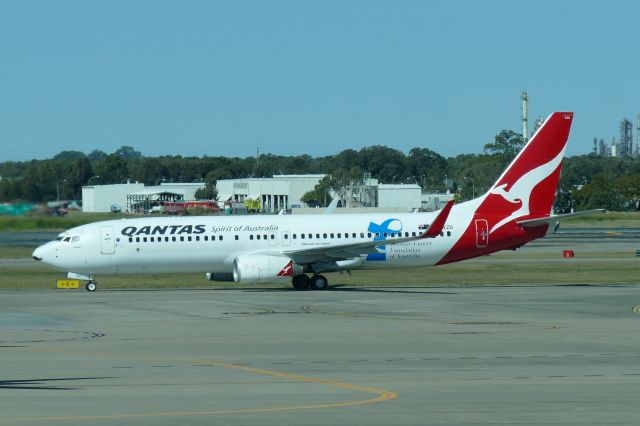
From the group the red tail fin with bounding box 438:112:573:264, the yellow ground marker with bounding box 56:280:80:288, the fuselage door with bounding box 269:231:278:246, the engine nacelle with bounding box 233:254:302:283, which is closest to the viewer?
the engine nacelle with bounding box 233:254:302:283

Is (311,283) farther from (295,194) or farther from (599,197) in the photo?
(599,197)

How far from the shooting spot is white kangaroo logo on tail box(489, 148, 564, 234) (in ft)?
170

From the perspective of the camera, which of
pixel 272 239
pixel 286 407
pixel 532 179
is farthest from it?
pixel 532 179

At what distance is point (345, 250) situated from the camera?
49750mm

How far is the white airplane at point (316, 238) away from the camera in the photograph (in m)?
50.3

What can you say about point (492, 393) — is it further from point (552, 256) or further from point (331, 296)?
point (552, 256)

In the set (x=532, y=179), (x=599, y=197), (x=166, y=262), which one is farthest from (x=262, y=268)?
(x=599, y=197)

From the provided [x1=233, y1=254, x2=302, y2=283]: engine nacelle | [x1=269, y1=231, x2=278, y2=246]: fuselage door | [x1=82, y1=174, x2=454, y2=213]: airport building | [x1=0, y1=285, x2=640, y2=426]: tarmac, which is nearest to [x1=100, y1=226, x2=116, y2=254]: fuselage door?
[x1=233, y1=254, x2=302, y2=283]: engine nacelle

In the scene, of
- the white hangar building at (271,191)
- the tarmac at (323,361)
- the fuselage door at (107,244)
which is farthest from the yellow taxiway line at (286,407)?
the white hangar building at (271,191)

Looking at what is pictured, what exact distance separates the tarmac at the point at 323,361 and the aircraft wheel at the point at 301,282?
591cm

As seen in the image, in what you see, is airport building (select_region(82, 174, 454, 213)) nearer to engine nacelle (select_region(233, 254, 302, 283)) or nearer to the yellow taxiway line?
engine nacelle (select_region(233, 254, 302, 283))

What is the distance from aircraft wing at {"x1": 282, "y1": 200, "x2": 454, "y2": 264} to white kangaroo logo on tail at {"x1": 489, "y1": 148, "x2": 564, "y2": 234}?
3870 millimetres

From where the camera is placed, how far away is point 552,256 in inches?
2899

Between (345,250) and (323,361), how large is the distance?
77.5ft
